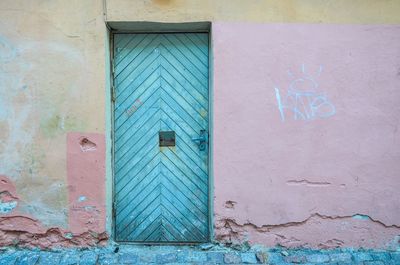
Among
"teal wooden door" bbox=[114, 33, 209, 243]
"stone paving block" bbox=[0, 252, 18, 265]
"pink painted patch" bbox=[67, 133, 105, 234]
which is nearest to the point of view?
"stone paving block" bbox=[0, 252, 18, 265]

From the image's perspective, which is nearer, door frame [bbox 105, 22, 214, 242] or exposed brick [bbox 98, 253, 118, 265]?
exposed brick [bbox 98, 253, 118, 265]

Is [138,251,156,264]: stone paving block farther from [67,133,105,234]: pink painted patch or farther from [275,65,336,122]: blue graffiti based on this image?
[275,65,336,122]: blue graffiti

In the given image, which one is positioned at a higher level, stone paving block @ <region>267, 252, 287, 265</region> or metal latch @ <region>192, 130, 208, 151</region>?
metal latch @ <region>192, 130, 208, 151</region>

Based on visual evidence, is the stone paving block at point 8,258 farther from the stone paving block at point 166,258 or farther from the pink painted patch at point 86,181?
the stone paving block at point 166,258

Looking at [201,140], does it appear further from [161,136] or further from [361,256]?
[361,256]

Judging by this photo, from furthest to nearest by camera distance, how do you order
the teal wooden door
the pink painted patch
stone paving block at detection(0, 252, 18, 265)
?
the teal wooden door < the pink painted patch < stone paving block at detection(0, 252, 18, 265)

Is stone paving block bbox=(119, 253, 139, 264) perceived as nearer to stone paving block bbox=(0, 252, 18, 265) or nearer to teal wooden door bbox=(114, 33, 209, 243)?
teal wooden door bbox=(114, 33, 209, 243)

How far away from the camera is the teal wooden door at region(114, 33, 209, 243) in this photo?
13.9 feet

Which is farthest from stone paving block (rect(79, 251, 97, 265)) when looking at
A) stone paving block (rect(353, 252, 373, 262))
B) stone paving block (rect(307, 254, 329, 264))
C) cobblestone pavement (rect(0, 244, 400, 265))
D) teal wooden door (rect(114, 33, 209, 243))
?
stone paving block (rect(353, 252, 373, 262))

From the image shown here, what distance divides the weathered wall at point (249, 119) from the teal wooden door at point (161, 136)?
0.27m

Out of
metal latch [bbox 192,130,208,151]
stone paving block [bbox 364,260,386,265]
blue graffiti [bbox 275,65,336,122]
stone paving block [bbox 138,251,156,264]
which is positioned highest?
blue graffiti [bbox 275,65,336,122]

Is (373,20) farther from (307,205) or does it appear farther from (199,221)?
(199,221)

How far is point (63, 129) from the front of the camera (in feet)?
13.3

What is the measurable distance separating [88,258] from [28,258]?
0.57 m
